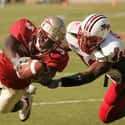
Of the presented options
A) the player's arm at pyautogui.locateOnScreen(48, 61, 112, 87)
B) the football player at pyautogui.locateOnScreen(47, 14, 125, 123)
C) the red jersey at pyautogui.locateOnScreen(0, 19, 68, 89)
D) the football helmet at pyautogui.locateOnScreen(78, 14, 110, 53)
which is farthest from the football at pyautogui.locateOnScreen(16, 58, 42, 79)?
the football helmet at pyautogui.locateOnScreen(78, 14, 110, 53)

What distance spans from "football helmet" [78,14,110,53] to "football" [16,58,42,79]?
801 mm

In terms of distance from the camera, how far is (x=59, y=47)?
6.18 metres

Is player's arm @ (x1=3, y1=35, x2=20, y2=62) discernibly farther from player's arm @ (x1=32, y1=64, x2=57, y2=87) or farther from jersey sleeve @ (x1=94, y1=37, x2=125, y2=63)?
jersey sleeve @ (x1=94, y1=37, x2=125, y2=63)

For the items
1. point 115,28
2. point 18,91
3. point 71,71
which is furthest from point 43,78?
point 115,28

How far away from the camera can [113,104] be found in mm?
6688

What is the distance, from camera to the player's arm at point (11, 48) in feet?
19.2

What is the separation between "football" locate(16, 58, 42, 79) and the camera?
214 inches

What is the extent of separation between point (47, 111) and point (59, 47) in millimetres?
1767

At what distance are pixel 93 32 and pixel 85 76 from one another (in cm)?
50

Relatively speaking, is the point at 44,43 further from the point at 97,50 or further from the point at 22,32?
the point at 97,50

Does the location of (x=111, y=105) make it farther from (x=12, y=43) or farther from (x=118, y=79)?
(x=12, y=43)

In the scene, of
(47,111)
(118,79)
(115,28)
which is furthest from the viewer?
(115,28)

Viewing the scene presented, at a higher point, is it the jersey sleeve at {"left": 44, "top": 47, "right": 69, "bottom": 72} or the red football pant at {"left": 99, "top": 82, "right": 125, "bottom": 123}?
the jersey sleeve at {"left": 44, "top": 47, "right": 69, "bottom": 72}

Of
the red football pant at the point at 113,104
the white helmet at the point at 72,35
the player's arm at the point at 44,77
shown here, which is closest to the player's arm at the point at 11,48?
the player's arm at the point at 44,77
